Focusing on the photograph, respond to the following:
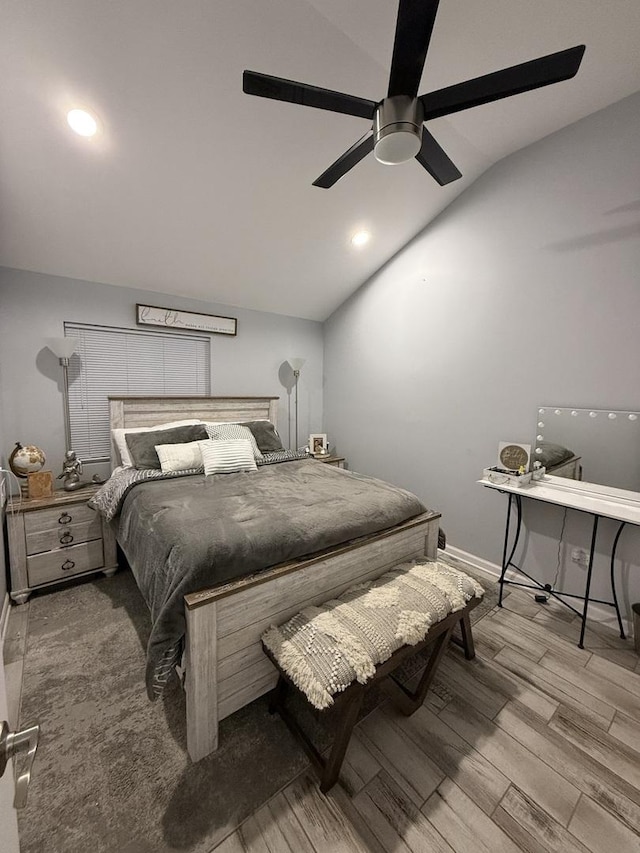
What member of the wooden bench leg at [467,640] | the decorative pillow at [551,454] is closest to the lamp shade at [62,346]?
the wooden bench leg at [467,640]

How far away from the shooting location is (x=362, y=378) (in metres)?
3.85

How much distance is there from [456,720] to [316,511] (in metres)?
1.11

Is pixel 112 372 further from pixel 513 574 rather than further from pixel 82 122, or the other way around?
pixel 513 574

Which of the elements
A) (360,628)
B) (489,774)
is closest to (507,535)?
(489,774)

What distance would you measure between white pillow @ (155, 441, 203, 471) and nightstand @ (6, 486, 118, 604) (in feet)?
1.78

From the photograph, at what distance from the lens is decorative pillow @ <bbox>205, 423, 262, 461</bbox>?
304cm

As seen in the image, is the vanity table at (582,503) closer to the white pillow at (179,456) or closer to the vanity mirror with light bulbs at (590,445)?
the vanity mirror with light bulbs at (590,445)

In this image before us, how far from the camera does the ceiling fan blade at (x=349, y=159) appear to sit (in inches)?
58.5

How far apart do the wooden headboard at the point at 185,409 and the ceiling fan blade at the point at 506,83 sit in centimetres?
280

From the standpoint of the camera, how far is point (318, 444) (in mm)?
4055

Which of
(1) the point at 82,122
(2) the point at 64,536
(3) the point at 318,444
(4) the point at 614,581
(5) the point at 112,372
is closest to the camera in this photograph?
(1) the point at 82,122

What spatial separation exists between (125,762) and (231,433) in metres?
2.14

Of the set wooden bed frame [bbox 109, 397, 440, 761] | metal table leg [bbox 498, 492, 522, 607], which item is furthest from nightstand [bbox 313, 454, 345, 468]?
wooden bed frame [bbox 109, 397, 440, 761]

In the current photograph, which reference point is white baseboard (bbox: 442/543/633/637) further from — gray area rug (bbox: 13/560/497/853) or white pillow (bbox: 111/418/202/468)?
white pillow (bbox: 111/418/202/468)
